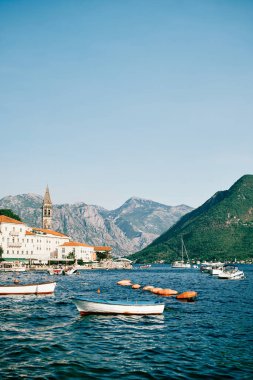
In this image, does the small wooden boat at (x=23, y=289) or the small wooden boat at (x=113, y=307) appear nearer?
the small wooden boat at (x=113, y=307)

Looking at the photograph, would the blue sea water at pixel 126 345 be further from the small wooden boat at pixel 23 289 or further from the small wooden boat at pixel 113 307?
the small wooden boat at pixel 23 289

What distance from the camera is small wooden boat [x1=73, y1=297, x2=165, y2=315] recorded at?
139 ft

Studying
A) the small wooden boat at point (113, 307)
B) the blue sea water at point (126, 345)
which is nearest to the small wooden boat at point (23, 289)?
the blue sea water at point (126, 345)

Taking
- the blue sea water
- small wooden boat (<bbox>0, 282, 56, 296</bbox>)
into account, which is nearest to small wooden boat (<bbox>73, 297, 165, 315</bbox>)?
the blue sea water

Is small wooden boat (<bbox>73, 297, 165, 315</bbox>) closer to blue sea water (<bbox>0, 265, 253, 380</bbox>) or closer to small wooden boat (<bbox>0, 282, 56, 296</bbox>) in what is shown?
blue sea water (<bbox>0, 265, 253, 380</bbox>)

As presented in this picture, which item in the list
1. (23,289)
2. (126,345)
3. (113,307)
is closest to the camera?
(126,345)

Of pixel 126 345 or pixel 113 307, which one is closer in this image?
pixel 126 345

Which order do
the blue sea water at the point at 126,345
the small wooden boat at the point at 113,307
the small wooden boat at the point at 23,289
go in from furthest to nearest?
1. the small wooden boat at the point at 23,289
2. the small wooden boat at the point at 113,307
3. the blue sea water at the point at 126,345

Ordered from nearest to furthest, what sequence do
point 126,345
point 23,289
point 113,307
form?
point 126,345 < point 113,307 < point 23,289

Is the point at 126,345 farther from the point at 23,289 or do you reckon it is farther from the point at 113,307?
the point at 23,289

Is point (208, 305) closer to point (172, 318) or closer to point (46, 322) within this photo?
point (172, 318)

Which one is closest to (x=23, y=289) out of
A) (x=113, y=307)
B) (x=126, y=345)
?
(x=113, y=307)

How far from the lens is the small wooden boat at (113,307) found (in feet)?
139

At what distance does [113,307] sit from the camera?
4259 centimetres
